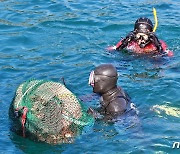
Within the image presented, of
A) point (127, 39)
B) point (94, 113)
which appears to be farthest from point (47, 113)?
point (127, 39)

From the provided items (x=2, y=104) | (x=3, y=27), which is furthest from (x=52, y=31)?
(x=2, y=104)

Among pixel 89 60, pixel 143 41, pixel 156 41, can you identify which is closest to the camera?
pixel 89 60

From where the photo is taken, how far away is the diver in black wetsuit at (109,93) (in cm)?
848

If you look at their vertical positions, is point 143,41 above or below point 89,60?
above

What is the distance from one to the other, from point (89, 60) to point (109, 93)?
3179 mm

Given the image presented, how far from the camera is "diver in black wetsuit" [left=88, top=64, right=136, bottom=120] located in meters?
8.48

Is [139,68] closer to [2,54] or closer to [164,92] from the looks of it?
[164,92]

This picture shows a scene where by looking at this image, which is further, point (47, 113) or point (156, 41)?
point (156, 41)

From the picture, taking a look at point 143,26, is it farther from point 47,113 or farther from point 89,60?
point 47,113

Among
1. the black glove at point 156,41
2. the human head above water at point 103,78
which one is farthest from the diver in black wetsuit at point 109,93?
the black glove at point 156,41

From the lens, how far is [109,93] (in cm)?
864

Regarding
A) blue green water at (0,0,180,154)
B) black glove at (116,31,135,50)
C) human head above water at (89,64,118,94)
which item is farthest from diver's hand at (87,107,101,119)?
black glove at (116,31,135,50)

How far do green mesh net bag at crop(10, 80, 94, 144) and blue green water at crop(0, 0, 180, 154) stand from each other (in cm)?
24

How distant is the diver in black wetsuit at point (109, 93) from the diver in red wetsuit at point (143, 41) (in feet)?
11.4
